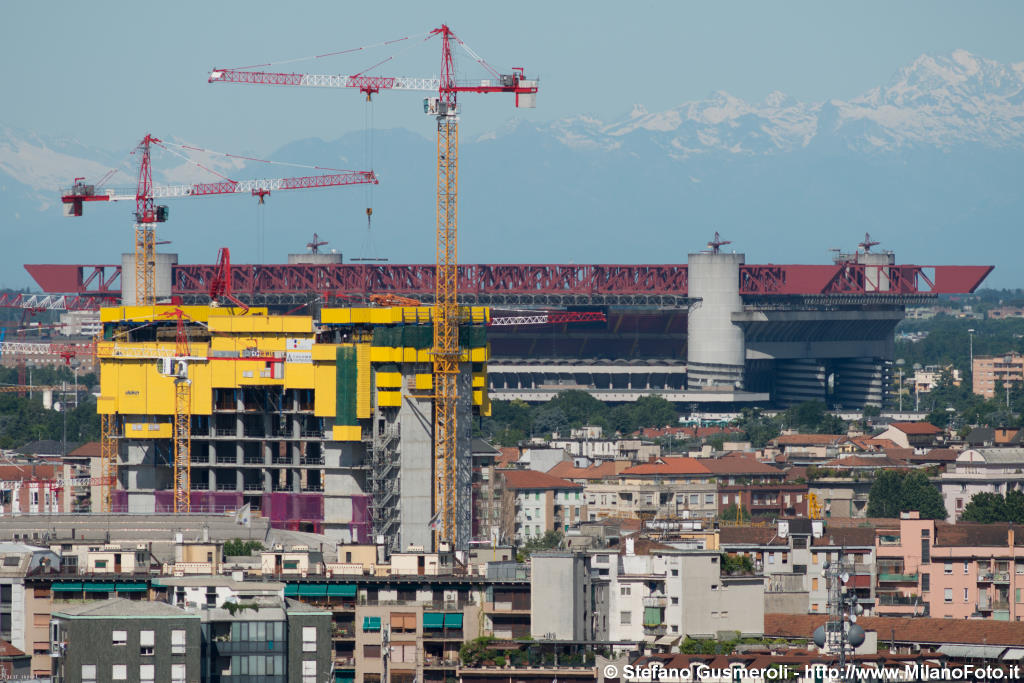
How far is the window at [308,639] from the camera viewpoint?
6994cm

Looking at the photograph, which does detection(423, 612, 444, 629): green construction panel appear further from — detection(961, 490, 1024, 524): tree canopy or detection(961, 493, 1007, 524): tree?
detection(961, 493, 1007, 524): tree

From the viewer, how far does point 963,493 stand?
149625 mm

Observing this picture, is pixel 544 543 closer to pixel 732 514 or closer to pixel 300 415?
pixel 300 415

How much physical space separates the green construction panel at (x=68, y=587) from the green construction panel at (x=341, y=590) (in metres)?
7.87

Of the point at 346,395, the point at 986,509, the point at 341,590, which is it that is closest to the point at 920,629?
the point at 341,590

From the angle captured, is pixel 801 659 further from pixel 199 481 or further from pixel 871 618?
pixel 199 481

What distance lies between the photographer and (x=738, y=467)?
16100 centimetres

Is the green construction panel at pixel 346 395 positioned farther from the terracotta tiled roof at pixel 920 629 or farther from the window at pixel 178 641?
the window at pixel 178 641

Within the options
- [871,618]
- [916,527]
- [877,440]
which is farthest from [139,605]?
[877,440]

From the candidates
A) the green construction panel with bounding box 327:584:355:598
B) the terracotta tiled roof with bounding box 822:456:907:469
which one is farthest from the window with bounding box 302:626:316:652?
the terracotta tiled roof with bounding box 822:456:907:469

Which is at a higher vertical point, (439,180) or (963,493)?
(439,180)

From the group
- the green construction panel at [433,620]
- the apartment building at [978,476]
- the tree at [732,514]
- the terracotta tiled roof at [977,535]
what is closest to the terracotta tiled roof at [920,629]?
→ the green construction panel at [433,620]

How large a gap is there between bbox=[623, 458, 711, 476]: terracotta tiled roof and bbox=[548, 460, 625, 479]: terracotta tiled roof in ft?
6.78

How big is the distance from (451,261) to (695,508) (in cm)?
1957
